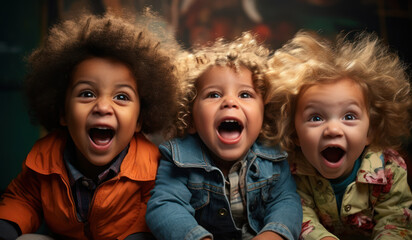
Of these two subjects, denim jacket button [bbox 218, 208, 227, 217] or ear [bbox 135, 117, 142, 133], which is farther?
ear [bbox 135, 117, 142, 133]

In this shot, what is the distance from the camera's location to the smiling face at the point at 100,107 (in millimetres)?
1137

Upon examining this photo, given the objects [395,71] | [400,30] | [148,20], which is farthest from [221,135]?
[400,30]

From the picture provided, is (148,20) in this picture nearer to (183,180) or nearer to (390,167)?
(183,180)

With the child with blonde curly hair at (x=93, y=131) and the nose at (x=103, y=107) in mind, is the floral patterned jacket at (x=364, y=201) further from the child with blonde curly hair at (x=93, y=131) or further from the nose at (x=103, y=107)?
the nose at (x=103, y=107)

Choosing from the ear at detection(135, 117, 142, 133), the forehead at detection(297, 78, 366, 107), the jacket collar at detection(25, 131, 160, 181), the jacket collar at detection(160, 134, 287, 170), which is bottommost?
the jacket collar at detection(25, 131, 160, 181)

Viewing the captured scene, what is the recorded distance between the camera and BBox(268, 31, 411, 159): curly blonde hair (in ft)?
3.93

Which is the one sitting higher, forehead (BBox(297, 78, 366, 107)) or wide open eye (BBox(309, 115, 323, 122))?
forehead (BBox(297, 78, 366, 107))

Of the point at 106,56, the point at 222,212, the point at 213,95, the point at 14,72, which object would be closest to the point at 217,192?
the point at 222,212

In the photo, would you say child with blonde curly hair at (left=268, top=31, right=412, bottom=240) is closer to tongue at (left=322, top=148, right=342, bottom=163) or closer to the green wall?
tongue at (left=322, top=148, right=342, bottom=163)

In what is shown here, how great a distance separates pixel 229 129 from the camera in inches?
48.4

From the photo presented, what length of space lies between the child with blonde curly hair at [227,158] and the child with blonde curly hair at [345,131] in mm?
69

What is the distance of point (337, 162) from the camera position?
117 centimetres

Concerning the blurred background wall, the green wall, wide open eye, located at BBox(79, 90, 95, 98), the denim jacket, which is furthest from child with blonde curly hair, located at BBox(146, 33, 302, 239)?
the green wall

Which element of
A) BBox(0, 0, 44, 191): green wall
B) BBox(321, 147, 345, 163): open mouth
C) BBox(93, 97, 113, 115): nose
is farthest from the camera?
BBox(0, 0, 44, 191): green wall
